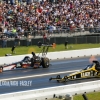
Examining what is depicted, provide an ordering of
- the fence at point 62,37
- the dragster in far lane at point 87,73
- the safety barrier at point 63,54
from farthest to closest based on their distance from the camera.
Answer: the fence at point 62,37
the safety barrier at point 63,54
the dragster in far lane at point 87,73

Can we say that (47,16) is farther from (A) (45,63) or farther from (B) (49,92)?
(B) (49,92)

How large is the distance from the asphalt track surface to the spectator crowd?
607 centimetres

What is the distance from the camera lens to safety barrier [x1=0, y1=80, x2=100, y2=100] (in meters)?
12.3

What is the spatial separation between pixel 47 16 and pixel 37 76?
15382 mm

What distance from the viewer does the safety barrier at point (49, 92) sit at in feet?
40.5

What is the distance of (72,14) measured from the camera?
124 ft

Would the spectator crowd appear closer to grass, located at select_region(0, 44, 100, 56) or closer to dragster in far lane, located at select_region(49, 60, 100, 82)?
grass, located at select_region(0, 44, 100, 56)

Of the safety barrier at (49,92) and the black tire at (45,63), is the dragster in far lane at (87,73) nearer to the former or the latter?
the safety barrier at (49,92)

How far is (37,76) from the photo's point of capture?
2050 cm

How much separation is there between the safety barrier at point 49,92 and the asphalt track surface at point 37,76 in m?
2.71

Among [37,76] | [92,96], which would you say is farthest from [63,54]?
[92,96]

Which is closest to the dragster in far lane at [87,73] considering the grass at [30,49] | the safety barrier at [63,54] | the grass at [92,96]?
the grass at [92,96]

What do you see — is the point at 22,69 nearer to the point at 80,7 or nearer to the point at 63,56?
the point at 63,56

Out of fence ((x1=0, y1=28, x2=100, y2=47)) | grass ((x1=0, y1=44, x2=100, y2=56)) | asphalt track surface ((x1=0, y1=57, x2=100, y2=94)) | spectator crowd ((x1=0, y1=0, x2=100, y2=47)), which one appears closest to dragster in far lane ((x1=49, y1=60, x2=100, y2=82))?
asphalt track surface ((x1=0, y1=57, x2=100, y2=94))
